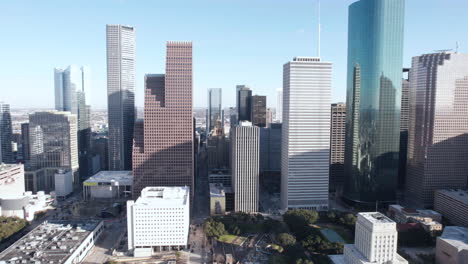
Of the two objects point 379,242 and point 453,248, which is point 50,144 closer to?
point 379,242

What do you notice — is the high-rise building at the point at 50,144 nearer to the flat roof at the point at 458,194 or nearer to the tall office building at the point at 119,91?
the tall office building at the point at 119,91

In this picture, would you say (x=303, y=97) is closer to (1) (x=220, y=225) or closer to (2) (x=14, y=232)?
(1) (x=220, y=225)

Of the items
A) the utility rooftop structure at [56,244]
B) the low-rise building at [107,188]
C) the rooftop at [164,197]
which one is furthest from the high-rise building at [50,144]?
the rooftop at [164,197]

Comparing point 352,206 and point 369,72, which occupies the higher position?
point 369,72

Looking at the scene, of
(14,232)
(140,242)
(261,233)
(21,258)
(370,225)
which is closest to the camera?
(370,225)

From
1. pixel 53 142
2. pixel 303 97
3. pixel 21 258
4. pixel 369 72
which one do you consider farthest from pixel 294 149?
pixel 53 142

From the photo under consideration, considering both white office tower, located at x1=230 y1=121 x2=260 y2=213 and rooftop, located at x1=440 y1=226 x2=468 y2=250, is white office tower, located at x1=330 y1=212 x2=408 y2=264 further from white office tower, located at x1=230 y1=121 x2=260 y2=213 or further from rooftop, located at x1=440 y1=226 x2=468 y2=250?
white office tower, located at x1=230 y1=121 x2=260 y2=213
